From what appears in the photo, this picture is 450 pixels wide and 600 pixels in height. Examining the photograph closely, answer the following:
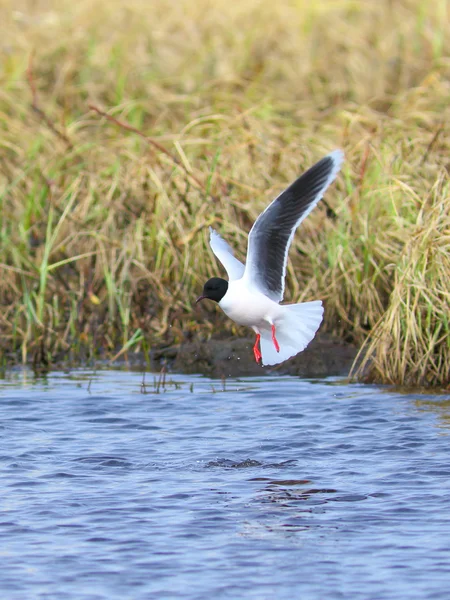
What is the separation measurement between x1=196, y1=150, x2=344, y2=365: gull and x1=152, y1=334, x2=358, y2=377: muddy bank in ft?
5.78

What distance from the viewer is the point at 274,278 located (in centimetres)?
729

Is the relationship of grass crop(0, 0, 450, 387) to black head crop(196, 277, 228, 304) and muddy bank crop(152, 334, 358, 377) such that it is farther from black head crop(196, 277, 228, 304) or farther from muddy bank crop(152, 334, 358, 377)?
black head crop(196, 277, 228, 304)

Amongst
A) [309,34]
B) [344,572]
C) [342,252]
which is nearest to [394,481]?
[344,572]

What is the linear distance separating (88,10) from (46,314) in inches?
372

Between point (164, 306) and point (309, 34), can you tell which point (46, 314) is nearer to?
point (164, 306)

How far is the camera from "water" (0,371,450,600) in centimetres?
477

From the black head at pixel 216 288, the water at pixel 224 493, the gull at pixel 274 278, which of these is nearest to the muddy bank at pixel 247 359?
the water at pixel 224 493

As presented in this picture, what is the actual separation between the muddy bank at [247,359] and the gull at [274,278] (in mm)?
1763

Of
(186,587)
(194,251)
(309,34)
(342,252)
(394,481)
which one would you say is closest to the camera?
(186,587)

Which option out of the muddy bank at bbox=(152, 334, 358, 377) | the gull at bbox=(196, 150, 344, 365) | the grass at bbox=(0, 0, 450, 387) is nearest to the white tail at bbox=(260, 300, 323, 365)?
the gull at bbox=(196, 150, 344, 365)

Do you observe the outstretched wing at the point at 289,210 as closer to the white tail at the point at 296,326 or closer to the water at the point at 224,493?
the white tail at the point at 296,326

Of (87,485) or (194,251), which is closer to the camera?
(87,485)

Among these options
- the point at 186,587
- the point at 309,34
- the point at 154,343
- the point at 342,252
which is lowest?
the point at 186,587

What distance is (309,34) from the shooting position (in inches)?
658
